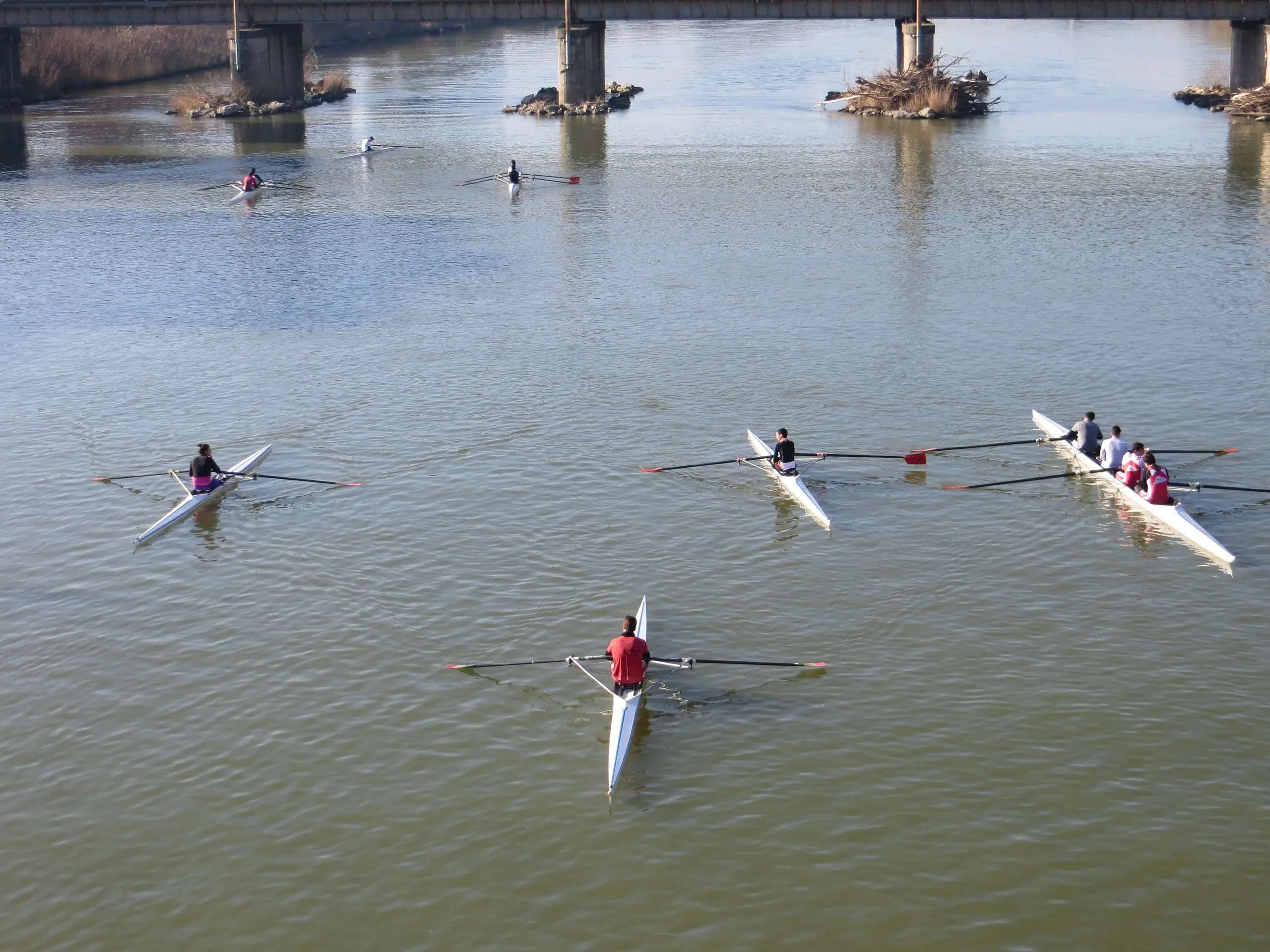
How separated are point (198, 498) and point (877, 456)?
16.3 meters

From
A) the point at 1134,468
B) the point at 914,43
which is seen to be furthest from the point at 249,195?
the point at 1134,468

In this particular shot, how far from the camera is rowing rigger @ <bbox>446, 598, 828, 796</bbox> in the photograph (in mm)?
20797

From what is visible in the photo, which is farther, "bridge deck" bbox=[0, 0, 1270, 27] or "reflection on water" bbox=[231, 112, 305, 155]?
"bridge deck" bbox=[0, 0, 1270, 27]

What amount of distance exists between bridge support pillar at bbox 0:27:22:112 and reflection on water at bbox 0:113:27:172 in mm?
3410

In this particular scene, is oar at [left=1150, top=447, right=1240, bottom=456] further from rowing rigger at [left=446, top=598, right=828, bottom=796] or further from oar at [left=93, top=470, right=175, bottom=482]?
oar at [left=93, top=470, right=175, bottom=482]

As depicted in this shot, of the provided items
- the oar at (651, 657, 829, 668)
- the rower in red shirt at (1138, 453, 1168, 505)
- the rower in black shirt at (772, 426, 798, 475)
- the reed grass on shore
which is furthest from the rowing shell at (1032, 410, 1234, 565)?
the reed grass on shore

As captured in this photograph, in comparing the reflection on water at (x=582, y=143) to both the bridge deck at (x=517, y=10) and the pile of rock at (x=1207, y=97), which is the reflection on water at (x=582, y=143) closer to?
the bridge deck at (x=517, y=10)

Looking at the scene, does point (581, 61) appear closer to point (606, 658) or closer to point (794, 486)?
point (794, 486)

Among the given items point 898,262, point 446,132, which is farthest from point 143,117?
point 898,262

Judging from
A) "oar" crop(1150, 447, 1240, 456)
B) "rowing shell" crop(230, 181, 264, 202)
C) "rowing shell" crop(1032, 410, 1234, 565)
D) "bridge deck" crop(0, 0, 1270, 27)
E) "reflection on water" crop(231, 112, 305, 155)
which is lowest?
"rowing shell" crop(1032, 410, 1234, 565)

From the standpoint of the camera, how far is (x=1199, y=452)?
108 feet

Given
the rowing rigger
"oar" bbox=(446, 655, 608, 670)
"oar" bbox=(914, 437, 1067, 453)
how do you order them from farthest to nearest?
1. "oar" bbox=(914, 437, 1067, 453)
2. "oar" bbox=(446, 655, 608, 670)
3. the rowing rigger

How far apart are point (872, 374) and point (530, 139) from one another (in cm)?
5853

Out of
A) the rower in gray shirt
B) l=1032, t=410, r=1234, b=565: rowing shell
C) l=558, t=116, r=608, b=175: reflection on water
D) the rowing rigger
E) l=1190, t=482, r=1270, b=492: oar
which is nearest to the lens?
the rowing rigger
